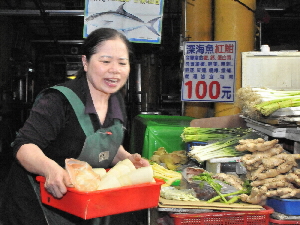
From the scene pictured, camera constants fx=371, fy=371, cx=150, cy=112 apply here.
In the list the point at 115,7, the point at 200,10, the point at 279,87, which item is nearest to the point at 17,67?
the point at 200,10

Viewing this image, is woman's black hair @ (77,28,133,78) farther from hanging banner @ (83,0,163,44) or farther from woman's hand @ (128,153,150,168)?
hanging banner @ (83,0,163,44)

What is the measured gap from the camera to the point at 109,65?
2.58m

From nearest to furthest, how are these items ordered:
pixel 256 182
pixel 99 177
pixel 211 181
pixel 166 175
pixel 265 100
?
1. pixel 99 177
2. pixel 256 182
3. pixel 211 181
4. pixel 265 100
5. pixel 166 175

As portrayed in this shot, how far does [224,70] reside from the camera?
6.46 meters

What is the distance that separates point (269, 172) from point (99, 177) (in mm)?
1356

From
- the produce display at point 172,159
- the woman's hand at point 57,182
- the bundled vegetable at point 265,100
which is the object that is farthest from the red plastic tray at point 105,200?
the produce display at point 172,159

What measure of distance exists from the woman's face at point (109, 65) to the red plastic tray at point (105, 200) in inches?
30.6

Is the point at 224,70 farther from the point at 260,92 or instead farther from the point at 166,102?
the point at 166,102

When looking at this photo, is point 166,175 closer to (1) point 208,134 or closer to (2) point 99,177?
(1) point 208,134

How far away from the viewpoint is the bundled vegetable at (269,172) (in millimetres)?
2697

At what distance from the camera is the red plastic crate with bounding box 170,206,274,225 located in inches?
103

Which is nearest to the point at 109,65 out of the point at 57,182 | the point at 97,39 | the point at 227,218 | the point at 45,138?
the point at 97,39

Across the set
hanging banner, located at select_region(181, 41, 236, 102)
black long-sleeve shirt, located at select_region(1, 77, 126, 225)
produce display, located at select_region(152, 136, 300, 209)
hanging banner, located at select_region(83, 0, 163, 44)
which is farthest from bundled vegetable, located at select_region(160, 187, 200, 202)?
hanging banner, located at select_region(181, 41, 236, 102)

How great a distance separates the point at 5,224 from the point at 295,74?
372 centimetres
